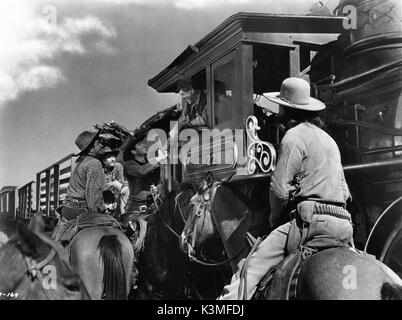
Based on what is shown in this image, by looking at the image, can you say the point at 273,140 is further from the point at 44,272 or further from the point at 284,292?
the point at 44,272

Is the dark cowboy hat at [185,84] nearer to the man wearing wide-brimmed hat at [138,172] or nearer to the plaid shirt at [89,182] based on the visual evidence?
the man wearing wide-brimmed hat at [138,172]

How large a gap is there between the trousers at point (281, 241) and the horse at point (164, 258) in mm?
2430

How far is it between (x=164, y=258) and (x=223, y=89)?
2.10 m

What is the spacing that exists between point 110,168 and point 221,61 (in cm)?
260

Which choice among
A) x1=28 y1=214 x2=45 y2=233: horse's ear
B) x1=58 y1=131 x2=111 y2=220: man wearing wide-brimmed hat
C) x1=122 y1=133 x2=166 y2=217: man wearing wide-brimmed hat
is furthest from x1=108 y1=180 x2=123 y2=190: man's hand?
x1=28 y1=214 x2=45 y2=233: horse's ear

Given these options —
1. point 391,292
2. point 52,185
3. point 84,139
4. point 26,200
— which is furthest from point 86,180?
point 26,200

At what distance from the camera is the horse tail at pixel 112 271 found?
4410mm

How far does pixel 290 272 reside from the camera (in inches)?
121

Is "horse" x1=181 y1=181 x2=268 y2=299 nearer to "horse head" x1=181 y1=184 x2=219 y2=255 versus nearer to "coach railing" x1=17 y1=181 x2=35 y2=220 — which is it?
"horse head" x1=181 y1=184 x2=219 y2=255

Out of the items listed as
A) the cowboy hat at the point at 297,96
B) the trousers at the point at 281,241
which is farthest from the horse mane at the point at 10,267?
the cowboy hat at the point at 297,96

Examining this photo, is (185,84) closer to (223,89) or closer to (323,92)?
(223,89)

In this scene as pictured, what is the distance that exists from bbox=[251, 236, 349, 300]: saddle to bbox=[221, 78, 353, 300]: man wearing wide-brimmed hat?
6 cm

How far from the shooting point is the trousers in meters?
3.22
